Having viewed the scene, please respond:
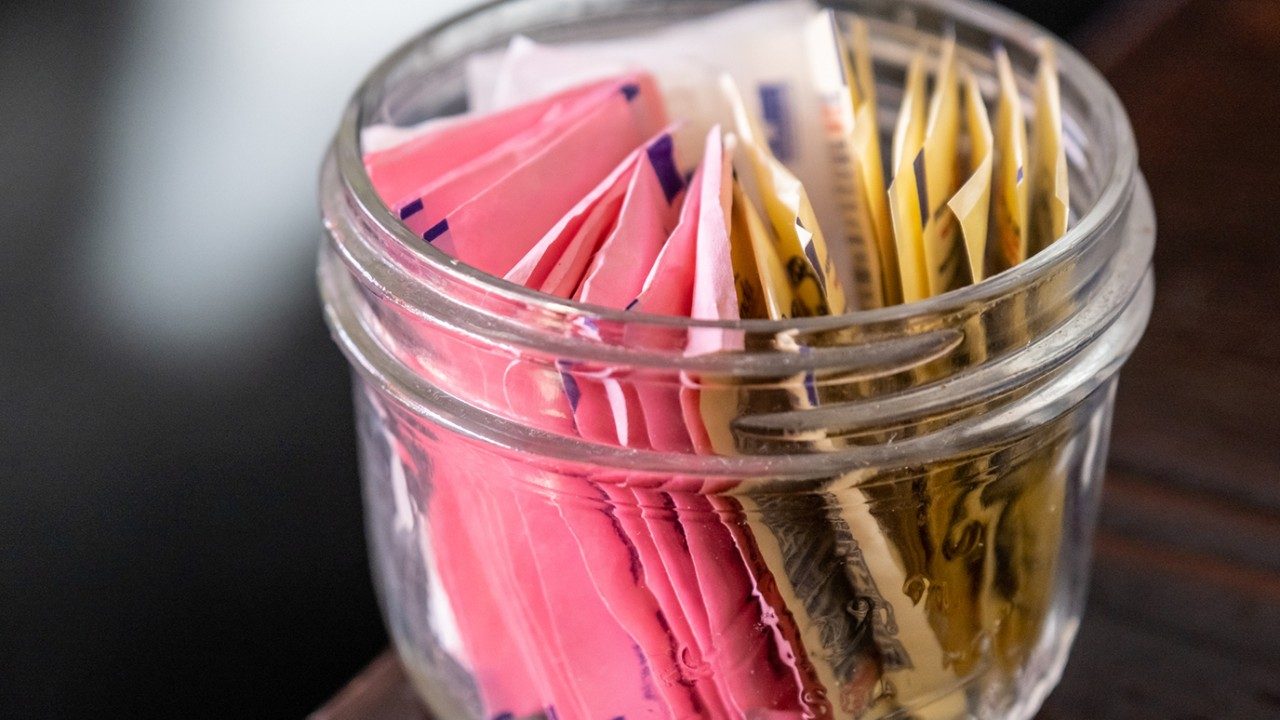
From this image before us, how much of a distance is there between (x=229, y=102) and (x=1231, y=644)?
0.60 m

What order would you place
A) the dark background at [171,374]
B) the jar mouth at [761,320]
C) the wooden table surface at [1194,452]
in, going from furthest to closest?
the dark background at [171,374] < the wooden table surface at [1194,452] < the jar mouth at [761,320]

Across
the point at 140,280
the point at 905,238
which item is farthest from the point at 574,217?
the point at 140,280

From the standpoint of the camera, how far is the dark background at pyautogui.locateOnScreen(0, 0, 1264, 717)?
53cm

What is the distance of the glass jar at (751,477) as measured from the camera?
29cm

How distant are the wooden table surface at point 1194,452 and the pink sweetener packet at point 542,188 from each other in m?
0.18

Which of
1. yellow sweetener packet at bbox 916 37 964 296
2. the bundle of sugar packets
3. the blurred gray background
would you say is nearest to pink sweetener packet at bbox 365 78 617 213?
the bundle of sugar packets

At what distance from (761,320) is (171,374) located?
1.38ft

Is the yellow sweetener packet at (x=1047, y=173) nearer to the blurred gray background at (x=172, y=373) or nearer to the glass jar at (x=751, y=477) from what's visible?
the glass jar at (x=751, y=477)

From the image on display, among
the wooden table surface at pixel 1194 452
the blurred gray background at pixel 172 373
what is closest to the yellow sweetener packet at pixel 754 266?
the wooden table surface at pixel 1194 452

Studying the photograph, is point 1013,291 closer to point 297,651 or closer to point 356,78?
point 297,651

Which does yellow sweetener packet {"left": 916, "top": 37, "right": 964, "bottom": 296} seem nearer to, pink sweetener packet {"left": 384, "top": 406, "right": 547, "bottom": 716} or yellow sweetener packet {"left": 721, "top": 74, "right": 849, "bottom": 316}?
yellow sweetener packet {"left": 721, "top": 74, "right": 849, "bottom": 316}

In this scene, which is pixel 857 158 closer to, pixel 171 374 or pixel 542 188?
pixel 542 188

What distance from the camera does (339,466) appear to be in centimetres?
62

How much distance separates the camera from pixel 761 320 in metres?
0.29
